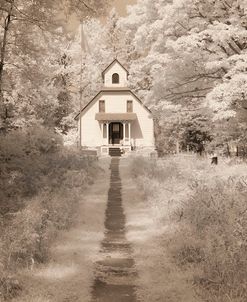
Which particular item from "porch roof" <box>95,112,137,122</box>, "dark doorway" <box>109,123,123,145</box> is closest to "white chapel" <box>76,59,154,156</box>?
"porch roof" <box>95,112,137,122</box>

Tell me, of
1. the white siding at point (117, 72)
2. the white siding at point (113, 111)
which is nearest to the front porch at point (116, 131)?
the white siding at point (113, 111)

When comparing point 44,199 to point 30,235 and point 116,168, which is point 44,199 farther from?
point 116,168

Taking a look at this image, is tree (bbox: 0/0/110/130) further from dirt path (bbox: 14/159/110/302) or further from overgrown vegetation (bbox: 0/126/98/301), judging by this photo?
dirt path (bbox: 14/159/110/302)

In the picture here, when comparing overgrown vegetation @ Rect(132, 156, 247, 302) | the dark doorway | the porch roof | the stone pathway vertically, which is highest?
the porch roof

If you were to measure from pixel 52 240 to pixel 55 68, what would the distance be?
43.4 m

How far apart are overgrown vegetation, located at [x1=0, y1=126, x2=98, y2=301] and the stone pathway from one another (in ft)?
4.21

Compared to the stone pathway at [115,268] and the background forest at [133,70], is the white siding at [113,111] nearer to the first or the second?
the background forest at [133,70]

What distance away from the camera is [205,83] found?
77.5 ft

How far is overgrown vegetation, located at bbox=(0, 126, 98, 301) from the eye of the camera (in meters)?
10.2

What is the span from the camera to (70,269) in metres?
9.92

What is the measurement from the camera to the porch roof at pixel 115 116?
1934 inches

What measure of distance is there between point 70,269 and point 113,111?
41.2 m

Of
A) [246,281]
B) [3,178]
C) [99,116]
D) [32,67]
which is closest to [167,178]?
[3,178]

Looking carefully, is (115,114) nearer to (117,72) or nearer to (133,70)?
(117,72)
